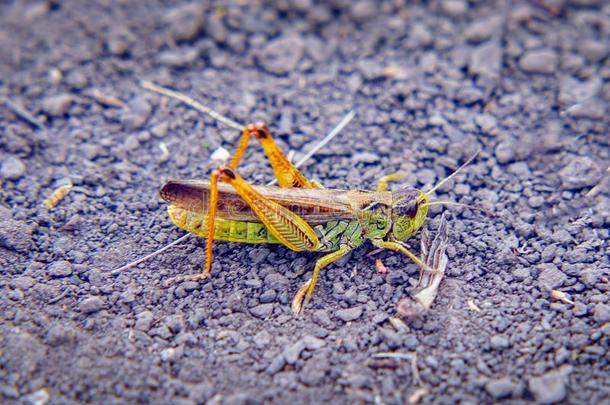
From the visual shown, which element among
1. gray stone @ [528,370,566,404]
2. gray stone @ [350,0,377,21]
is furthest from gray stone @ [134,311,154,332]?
gray stone @ [350,0,377,21]

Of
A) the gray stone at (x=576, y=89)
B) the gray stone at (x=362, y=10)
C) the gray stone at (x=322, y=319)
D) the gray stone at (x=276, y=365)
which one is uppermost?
the gray stone at (x=362, y=10)

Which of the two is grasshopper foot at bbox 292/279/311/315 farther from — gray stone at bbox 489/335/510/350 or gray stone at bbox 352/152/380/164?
gray stone at bbox 352/152/380/164

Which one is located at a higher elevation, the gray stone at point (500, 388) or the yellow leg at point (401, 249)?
the yellow leg at point (401, 249)

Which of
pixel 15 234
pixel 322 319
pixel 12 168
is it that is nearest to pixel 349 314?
pixel 322 319

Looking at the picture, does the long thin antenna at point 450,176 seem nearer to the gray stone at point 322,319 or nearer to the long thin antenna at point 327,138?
the long thin antenna at point 327,138

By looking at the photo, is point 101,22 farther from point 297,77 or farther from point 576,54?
point 576,54

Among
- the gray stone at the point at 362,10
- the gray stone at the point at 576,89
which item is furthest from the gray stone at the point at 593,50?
the gray stone at the point at 362,10

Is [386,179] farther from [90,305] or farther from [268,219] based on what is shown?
[90,305]
